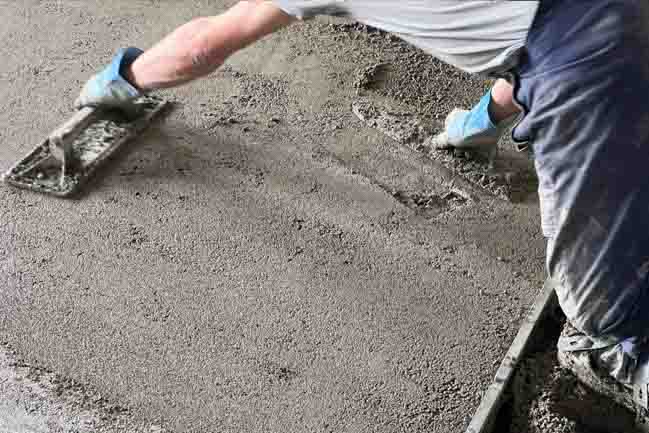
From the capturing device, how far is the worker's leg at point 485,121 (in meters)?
2.57

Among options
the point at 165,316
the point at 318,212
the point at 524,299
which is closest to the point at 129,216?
the point at 165,316

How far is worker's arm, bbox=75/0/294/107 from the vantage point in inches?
76.1

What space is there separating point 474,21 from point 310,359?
3.45ft

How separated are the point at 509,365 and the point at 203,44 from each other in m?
1.28

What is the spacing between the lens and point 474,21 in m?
1.58

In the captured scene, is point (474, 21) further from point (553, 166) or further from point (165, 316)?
point (165, 316)

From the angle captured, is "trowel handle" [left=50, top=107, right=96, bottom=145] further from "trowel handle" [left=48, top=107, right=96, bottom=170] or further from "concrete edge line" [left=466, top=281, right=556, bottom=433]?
"concrete edge line" [left=466, top=281, right=556, bottom=433]

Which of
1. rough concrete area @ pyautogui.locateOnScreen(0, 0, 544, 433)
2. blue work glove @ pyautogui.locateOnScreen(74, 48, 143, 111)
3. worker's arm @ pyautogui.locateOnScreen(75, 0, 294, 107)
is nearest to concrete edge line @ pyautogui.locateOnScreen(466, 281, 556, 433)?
rough concrete area @ pyautogui.locateOnScreen(0, 0, 544, 433)

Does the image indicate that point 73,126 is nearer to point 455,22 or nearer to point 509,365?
point 455,22

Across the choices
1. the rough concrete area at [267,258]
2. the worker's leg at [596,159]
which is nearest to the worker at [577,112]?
the worker's leg at [596,159]

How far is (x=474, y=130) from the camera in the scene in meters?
2.60

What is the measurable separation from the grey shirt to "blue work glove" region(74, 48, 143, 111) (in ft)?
2.68

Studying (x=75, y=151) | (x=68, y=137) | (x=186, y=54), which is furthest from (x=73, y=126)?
(x=186, y=54)

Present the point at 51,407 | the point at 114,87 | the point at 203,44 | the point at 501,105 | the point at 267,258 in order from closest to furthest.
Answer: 1. the point at 51,407
2. the point at 203,44
3. the point at 267,258
4. the point at 114,87
5. the point at 501,105
